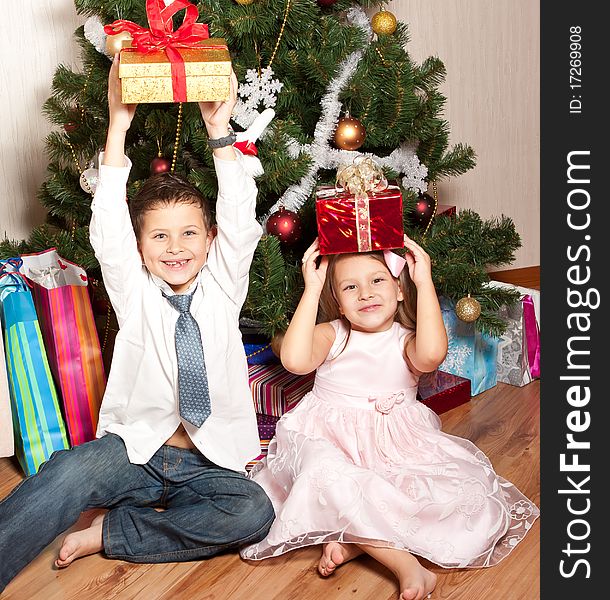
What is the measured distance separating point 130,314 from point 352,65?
0.73 m

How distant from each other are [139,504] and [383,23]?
1.12 meters

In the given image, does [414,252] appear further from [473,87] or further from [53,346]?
[473,87]

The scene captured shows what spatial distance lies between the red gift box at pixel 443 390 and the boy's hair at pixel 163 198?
741mm

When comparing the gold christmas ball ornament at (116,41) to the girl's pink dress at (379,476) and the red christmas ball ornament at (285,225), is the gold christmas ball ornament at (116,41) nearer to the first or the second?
the red christmas ball ornament at (285,225)

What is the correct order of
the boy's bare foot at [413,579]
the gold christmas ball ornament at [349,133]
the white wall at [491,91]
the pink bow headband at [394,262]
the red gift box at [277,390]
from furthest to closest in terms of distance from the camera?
the white wall at [491,91], the red gift box at [277,390], the gold christmas ball ornament at [349,133], the pink bow headband at [394,262], the boy's bare foot at [413,579]

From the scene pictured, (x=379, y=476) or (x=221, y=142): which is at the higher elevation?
(x=221, y=142)

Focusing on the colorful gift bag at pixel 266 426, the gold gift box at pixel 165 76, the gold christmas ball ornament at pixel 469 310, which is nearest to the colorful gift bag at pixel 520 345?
the gold christmas ball ornament at pixel 469 310

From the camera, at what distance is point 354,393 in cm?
180

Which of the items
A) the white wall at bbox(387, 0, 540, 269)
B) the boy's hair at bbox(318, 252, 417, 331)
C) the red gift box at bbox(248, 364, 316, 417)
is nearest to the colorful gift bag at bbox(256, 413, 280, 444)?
the red gift box at bbox(248, 364, 316, 417)

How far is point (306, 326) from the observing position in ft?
5.75

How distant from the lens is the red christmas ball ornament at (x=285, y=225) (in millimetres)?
1877

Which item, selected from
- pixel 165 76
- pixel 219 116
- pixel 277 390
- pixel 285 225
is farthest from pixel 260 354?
pixel 165 76

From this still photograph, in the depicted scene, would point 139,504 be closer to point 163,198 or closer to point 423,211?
point 163,198

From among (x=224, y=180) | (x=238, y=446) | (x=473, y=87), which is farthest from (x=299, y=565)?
(x=473, y=87)
